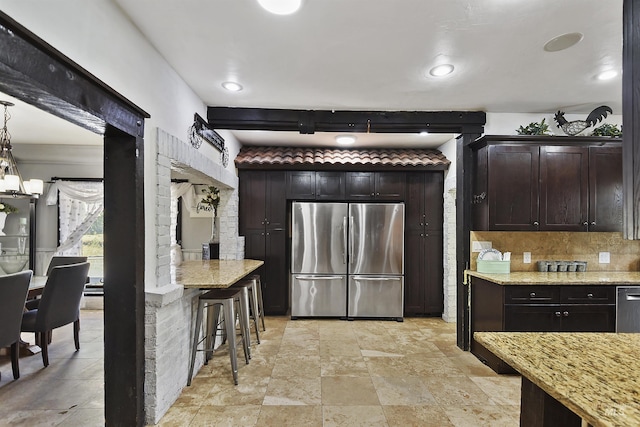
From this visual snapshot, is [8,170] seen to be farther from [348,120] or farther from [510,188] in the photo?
[510,188]

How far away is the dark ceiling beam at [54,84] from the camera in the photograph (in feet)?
3.75

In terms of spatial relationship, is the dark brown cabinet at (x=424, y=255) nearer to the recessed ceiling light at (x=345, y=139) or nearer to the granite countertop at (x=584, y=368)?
the recessed ceiling light at (x=345, y=139)

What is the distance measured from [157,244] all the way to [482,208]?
299cm

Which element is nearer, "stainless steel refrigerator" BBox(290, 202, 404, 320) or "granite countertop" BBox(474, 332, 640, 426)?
"granite countertop" BBox(474, 332, 640, 426)

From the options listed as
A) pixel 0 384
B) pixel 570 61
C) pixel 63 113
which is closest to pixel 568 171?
pixel 570 61

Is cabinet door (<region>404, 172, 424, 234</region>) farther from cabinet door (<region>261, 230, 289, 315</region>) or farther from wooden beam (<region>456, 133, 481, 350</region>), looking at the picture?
cabinet door (<region>261, 230, 289, 315</region>)

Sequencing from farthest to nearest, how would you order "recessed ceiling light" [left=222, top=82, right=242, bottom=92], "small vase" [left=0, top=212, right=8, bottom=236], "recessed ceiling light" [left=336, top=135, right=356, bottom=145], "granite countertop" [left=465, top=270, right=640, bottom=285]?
"small vase" [left=0, top=212, right=8, bottom=236] < "recessed ceiling light" [left=336, top=135, right=356, bottom=145] < "granite countertop" [left=465, top=270, right=640, bottom=285] < "recessed ceiling light" [left=222, top=82, right=242, bottom=92]

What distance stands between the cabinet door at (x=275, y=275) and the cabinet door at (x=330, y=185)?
2.65 feet

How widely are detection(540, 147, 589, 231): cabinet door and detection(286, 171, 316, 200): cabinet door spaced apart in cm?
277

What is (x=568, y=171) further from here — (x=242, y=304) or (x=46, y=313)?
(x=46, y=313)

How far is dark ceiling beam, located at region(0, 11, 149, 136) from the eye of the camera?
3.75 ft

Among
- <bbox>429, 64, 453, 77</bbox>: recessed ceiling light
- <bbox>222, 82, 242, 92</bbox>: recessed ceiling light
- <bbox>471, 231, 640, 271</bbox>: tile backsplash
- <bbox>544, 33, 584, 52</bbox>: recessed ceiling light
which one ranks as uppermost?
<bbox>222, 82, 242, 92</bbox>: recessed ceiling light

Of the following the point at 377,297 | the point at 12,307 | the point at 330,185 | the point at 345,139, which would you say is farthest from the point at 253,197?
the point at 12,307

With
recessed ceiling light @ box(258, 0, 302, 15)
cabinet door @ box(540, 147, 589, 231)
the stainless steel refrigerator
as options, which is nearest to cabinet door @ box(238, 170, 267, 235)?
the stainless steel refrigerator
